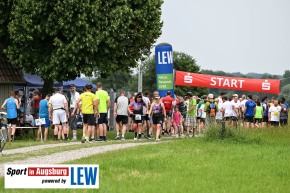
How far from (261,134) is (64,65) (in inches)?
525

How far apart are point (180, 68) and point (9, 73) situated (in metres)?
75.0

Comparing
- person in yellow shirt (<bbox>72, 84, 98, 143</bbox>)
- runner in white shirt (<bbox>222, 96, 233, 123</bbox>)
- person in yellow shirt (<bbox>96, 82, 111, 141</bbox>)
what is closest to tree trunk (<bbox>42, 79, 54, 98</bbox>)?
runner in white shirt (<bbox>222, 96, 233, 123</bbox>)

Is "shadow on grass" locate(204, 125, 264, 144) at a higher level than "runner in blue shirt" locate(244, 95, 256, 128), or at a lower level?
lower

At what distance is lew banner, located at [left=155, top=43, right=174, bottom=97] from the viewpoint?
35938 millimetres

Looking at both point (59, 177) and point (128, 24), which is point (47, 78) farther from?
point (59, 177)

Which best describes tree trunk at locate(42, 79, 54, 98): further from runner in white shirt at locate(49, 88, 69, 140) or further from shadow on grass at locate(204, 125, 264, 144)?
shadow on grass at locate(204, 125, 264, 144)

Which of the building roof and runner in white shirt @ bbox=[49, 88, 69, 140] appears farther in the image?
the building roof

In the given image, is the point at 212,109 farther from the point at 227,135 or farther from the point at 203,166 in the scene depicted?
the point at 203,166

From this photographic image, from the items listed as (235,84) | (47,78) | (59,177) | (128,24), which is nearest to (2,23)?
(47,78)

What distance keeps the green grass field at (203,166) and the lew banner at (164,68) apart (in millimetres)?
9294

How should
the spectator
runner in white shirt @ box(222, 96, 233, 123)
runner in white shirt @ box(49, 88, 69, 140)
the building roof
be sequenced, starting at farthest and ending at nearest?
1. the building roof
2. runner in white shirt @ box(222, 96, 233, 123)
3. the spectator
4. runner in white shirt @ box(49, 88, 69, 140)

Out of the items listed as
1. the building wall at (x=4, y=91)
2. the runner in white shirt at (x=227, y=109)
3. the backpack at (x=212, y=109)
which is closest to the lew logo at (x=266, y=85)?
the runner in white shirt at (x=227, y=109)

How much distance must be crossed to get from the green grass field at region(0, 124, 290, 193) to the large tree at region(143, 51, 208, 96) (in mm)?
78293

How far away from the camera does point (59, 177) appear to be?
12547mm
